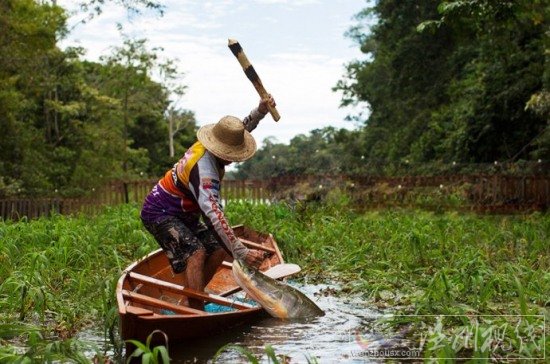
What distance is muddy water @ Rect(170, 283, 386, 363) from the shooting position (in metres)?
6.04

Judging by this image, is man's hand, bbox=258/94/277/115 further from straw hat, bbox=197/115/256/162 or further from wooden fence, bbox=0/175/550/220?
wooden fence, bbox=0/175/550/220

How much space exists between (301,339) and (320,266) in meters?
4.08

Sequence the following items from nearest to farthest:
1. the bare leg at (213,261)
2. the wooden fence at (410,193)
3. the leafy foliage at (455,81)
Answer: the bare leg at (213,261)
the leafy foliage at (455,81)
the wooden fence at (410,193)

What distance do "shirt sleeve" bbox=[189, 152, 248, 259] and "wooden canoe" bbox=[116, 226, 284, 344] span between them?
0.48 m

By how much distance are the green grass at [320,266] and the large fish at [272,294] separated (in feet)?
3.24

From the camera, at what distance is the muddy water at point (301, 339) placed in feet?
19.8

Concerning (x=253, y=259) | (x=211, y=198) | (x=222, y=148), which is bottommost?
(x=253, y=259)

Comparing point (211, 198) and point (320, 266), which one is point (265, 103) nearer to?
point (211, 198)

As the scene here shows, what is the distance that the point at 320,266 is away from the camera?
10695 mm

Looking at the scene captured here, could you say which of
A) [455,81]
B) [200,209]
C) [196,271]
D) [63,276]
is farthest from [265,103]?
[455,81]

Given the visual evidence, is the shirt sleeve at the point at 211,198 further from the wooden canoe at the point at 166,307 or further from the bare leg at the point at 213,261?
the wooden canoe at the point at 166,307

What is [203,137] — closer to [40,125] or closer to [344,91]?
[40,125]

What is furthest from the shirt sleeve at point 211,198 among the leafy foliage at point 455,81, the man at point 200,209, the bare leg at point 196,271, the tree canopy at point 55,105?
the tree canopy at point 55,105

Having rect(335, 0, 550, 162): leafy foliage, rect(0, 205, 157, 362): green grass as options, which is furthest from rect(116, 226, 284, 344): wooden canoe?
rect(335, 0, 550, 162): leafy foliage
